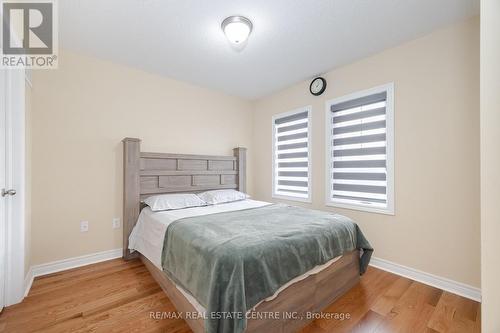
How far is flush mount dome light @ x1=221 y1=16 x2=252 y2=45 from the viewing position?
1868 millimetres

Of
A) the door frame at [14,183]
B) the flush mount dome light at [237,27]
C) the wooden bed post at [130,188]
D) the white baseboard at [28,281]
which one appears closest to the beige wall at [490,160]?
the flush mount dome light at [237,27]

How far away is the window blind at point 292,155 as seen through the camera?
130 inches

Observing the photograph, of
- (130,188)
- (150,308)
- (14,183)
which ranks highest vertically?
(14,183)

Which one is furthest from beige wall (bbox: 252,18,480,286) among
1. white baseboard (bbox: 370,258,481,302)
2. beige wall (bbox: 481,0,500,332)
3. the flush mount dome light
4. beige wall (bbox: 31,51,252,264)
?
beige wall (bbox: 31,51,252,264)

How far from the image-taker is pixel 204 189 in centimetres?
327

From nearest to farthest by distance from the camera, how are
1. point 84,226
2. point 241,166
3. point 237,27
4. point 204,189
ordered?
1. point 237,27
2. point 84,226
3. point 204,189
4. point 241,166

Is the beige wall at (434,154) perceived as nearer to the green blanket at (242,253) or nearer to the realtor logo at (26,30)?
the green blanket at (242,253)

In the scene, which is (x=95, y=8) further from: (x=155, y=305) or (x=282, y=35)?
(x=155, y=305)

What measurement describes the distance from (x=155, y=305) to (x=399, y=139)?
9.35ft

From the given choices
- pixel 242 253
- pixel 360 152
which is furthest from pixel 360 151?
pixel 242 253

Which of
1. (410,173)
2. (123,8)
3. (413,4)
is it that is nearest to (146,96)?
(123,8)

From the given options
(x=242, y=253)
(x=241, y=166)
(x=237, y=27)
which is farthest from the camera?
(x=241, y=166)

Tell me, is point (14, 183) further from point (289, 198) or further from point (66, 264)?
point (289, 198)

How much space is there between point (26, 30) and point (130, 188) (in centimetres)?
175
